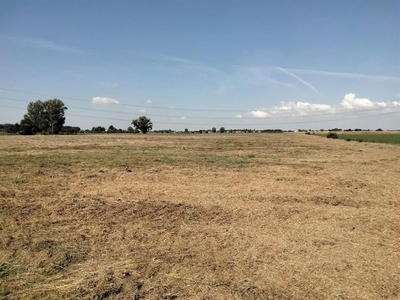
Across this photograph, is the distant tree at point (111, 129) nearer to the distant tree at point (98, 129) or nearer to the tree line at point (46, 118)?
the distant tree at point (98, 129)

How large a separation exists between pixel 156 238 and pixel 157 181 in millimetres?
5608

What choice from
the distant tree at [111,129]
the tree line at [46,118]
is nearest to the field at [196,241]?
the tree line at [46,118]

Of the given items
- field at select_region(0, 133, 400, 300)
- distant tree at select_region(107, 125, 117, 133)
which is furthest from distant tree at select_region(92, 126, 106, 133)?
field at select_region(0, 133, 400, 300)

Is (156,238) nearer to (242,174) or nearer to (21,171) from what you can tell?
Result: (242,174)

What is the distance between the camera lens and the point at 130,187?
966cm

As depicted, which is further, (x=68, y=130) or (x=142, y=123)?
(x=142, y=123)

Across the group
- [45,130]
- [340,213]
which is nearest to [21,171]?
[340,213]

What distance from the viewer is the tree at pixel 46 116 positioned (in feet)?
320

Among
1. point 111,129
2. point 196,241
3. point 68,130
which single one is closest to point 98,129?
point 111,129

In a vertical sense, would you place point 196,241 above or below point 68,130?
below

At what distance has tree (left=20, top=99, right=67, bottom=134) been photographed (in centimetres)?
9744

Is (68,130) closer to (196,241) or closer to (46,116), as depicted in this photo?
(46,116)

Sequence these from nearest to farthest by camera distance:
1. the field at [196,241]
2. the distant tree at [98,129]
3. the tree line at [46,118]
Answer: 1. the field at [196,241]
2. the tree line at [46,118]
3. the distant tree at [98,129]

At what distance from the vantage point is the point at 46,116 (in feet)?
325
